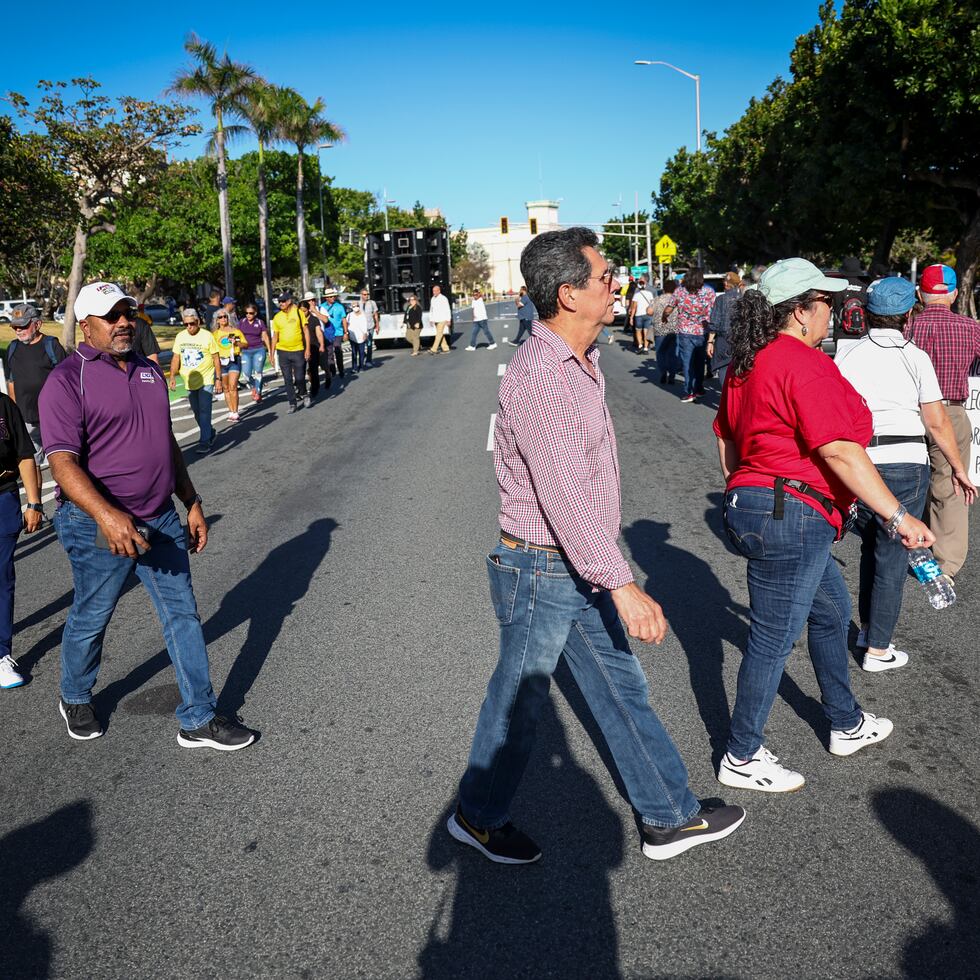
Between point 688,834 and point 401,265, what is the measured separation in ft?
84.8

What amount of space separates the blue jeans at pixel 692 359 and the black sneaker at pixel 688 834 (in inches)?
431

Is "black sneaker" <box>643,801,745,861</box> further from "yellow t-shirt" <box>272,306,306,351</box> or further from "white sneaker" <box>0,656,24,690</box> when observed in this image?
"yellow t-shirt" <box>272,306,306,351</box>

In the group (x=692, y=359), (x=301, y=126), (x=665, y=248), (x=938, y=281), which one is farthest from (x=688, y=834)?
(x=301, y=126)

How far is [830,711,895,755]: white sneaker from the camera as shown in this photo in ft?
11.5

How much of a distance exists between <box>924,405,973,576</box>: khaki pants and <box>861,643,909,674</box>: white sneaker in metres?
1.32

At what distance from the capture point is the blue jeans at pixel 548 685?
2.70 meters

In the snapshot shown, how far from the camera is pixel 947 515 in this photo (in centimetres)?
539

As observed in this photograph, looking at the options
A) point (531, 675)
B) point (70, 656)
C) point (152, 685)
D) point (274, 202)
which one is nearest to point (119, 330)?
point (70, 656)

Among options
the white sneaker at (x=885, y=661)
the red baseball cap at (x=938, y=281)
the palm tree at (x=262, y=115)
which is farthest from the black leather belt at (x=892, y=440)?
the palm tree at (x=262, y=115)

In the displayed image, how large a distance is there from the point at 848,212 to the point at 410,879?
87.3 feet

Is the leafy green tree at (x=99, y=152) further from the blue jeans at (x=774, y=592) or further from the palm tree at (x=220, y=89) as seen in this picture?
the blue jeans at (x=774, y=592)

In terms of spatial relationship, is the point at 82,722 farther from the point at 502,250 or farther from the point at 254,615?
the point at 502,250

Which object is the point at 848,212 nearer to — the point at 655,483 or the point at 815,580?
the point at 655,483

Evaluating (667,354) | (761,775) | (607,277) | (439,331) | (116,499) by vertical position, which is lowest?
(761,775)
